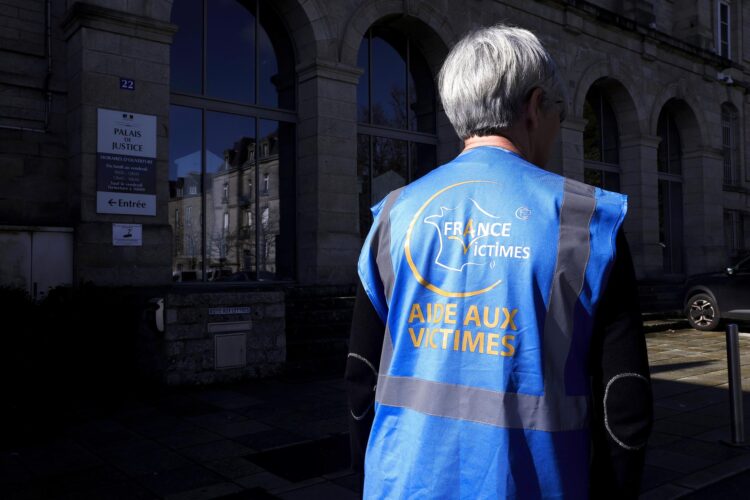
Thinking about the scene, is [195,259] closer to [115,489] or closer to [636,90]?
[115,489]

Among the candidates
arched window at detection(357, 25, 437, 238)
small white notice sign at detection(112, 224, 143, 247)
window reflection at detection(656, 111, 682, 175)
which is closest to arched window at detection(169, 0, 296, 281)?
small white notice sign at detection(112, 224, 143, 247)

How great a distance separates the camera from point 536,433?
1.33m

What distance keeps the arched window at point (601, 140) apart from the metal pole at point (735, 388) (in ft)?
44.9

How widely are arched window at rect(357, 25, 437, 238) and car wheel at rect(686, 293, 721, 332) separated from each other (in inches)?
238

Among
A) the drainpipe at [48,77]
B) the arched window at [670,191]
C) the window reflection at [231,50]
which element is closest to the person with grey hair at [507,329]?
the drainpipe at [48,77]

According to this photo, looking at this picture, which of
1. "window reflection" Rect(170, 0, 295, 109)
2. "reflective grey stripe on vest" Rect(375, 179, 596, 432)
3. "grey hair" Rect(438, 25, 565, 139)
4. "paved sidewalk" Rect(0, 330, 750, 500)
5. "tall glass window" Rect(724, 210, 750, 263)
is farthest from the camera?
"tall glass window" Rect(724, 210, 750, 263)

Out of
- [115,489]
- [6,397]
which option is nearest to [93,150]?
[6,397]

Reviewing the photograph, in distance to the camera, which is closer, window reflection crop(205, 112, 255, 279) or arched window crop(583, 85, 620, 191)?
window reflection crop(205, 112, 255, 279)

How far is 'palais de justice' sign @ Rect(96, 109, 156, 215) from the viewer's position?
908cm

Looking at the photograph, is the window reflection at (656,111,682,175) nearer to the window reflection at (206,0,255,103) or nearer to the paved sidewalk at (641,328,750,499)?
the paved sidewalk at (641,328,750,499)

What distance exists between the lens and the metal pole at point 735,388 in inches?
210

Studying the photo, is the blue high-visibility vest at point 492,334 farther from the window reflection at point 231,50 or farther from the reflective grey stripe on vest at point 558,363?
the window reflection at point 231,50

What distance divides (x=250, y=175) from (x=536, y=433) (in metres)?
11.1

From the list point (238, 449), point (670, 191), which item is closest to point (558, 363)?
point (238, 449)
